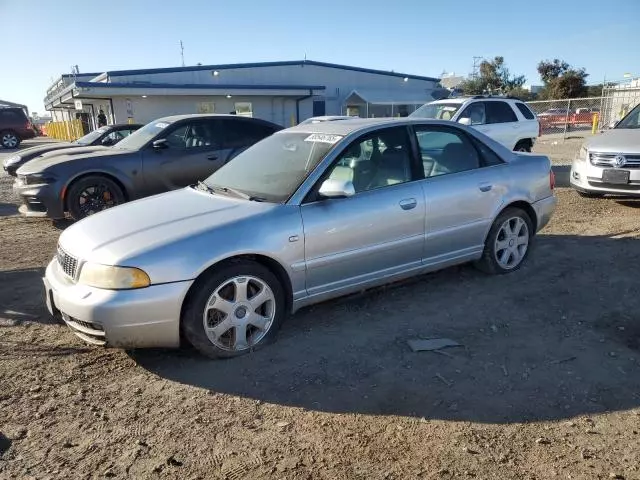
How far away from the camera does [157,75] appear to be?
2648 centimetres

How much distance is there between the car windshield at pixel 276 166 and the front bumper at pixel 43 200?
3.80 m

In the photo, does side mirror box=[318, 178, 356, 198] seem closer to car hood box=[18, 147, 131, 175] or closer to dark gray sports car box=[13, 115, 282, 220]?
dark gray sports car box=[13, 115, 282, 220]

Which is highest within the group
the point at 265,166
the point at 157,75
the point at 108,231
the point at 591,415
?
the point at 157,75

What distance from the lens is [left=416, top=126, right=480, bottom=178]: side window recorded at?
4.45 m

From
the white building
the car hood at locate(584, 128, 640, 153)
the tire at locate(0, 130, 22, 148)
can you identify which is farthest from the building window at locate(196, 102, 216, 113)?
the car hood at locate(584, 128, 640, 153)

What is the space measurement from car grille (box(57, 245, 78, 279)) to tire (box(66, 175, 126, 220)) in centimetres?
403

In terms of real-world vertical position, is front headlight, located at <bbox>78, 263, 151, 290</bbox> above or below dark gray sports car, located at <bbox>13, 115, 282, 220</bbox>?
below

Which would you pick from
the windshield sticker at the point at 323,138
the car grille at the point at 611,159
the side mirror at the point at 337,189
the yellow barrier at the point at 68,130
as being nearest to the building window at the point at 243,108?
the yellow barrier at the point at 68,130

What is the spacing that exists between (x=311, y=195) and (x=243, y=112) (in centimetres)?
2591

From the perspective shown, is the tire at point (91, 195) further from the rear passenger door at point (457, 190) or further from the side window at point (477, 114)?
the side window at point (477, 114)

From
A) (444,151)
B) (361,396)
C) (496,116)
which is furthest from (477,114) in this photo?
(361,396)

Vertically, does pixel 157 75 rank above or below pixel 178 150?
above

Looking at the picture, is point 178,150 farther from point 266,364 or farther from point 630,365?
point 630,365

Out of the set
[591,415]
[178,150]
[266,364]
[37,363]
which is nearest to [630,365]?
[591,415]
